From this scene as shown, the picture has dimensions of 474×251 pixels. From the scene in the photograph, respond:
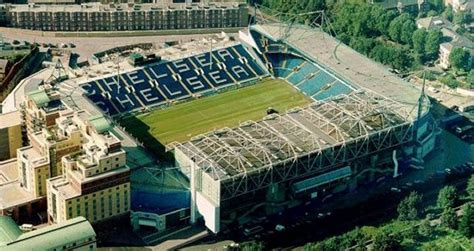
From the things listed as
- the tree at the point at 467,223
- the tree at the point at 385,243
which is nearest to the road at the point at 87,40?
the tree at the point at 467,223

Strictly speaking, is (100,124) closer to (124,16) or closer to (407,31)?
(124,16)

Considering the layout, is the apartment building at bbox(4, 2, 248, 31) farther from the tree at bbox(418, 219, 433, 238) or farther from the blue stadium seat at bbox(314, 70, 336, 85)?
Answer: the tree at bbox(418, 219, 433, 238)

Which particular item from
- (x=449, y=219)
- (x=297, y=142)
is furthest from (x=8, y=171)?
(x=449, y=219)

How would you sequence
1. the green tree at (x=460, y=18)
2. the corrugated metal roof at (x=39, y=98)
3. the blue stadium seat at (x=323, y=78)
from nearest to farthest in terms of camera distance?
the corrugated metal roof at (x=39, y=98) → the blue stadium seat at (x=323, y=78) → the green tree at (x=460, y=18)

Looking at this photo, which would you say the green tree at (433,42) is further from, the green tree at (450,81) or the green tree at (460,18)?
the green tree at (460,18)

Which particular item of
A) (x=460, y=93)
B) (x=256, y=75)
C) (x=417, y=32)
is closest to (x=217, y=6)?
(x=256, y=75)

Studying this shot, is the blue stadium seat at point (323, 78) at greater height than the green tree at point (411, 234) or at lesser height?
greater
